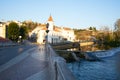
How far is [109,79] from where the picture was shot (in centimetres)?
2844

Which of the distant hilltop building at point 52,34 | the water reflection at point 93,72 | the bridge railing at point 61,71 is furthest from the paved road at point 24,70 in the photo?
the distant hilltop building at point 52,34

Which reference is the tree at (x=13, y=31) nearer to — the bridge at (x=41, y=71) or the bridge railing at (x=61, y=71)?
the bridge at (x=41, y=71)

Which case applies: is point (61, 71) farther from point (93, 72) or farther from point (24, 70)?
point (93, 72)

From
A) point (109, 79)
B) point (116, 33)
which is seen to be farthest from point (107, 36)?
point (109, 79)

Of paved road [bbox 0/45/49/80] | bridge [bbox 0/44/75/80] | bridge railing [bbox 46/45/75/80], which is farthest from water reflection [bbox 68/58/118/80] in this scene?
bridge railing [bbox 46/45/75/80]

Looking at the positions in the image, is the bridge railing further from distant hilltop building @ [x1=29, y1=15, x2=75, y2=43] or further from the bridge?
distant hilltop building @ [x1=29, y1=15, x2=75, y2=43]

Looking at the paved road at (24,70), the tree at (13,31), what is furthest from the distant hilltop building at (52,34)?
the paved road at (24,70)

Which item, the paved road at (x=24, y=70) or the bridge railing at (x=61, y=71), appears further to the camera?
the paved road at (x=24, y=70)

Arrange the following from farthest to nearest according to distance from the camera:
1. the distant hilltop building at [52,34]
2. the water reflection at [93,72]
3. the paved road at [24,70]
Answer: the distant hilltop building at [52,34]
the water reflection at [93,72]
the paved road at [24,70]

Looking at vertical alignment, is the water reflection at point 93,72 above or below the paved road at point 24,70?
below

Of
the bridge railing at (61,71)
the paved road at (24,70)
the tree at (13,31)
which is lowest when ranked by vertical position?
the paved road at (24,70)

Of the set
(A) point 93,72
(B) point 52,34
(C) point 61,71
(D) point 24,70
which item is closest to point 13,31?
(B) point 52,34

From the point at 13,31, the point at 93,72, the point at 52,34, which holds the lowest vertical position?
the point at 93,72

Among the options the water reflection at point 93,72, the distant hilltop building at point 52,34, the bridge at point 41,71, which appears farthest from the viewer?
the distant hilltop building at point 52,34
